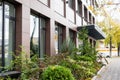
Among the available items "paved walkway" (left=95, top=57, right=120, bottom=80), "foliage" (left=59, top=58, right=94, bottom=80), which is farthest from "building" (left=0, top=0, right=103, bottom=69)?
"paved walkway" (left=95, top=57, right=120, bottom=80)

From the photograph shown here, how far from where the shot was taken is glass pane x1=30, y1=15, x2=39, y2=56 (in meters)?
16.4

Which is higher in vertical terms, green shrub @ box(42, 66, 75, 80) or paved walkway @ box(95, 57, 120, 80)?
green shrub @ box(42, 66, 75, 80)

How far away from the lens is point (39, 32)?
17.8 metres

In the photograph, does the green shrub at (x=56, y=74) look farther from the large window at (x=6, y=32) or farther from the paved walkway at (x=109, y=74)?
the paved walkway at (x=109, y=74)

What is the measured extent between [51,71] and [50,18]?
939cm

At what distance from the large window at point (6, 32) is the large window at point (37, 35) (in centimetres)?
290

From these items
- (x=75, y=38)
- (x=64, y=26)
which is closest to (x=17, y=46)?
(x=64, y=26)

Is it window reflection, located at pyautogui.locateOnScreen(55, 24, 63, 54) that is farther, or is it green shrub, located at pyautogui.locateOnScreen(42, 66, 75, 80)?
window reflection, located at pyautogui.locateOnScreen(55, 24, 63, 54)

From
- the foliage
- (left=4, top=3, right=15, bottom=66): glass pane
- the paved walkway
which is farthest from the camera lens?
the paved walkway

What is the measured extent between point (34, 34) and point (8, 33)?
12.8 ft

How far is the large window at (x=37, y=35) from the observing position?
16.4m

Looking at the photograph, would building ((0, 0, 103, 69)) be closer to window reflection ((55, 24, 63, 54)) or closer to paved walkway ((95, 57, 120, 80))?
window reflection ((55, 24, 63, 54))

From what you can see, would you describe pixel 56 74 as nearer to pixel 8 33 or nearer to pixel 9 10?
pixel 8 33

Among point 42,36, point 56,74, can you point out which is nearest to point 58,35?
point 42,36
